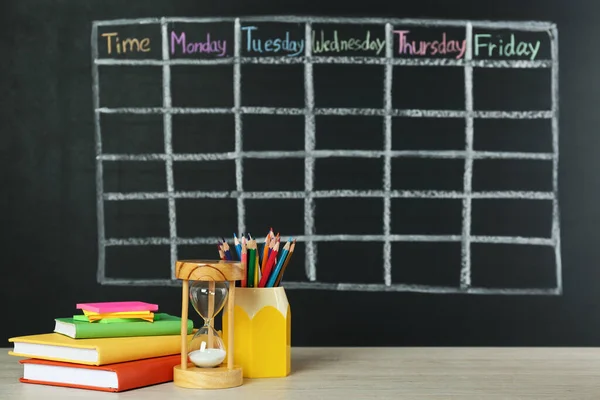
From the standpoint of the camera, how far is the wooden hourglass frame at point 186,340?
1.48 metres

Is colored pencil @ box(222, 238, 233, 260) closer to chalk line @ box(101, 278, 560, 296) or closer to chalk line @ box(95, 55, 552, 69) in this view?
chalk line @ box(101, 278, 560, 296)

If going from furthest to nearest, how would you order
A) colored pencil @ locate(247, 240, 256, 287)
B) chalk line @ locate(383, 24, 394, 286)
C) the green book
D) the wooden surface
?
chalk line @ locate(383, 24, 394, 286) → colored pencil @ locate(247, 240, 256, 287) → the green book → the wooden surface

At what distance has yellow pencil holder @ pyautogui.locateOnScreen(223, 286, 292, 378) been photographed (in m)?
1.61

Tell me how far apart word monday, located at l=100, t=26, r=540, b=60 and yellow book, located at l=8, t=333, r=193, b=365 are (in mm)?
894

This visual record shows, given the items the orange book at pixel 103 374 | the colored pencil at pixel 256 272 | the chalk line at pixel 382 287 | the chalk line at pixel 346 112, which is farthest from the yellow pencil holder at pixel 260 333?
the chalk line at pixel 346 112

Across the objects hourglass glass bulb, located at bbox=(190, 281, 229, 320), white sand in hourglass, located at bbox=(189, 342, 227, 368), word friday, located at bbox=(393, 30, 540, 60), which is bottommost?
white sand in hourglass, located at bbox=(189, 342, 227, 368)

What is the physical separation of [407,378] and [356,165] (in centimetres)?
72

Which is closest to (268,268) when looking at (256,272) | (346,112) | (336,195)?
(256,272)

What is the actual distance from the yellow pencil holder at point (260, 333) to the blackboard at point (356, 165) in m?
0.55

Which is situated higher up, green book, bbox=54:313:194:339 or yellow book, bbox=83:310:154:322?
yellow book, bbox=83:310:154:322

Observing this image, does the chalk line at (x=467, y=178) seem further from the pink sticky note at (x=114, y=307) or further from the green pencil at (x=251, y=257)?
the pink sticky note at (x=114, y=307)

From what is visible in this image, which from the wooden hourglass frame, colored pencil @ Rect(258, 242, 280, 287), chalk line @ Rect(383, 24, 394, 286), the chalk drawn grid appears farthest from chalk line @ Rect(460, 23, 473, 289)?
the wooden hourglass frame

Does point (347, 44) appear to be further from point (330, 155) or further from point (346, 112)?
point (330, 155)

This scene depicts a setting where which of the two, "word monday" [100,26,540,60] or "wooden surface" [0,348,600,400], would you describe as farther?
"word monday" [100,26,540,60]
